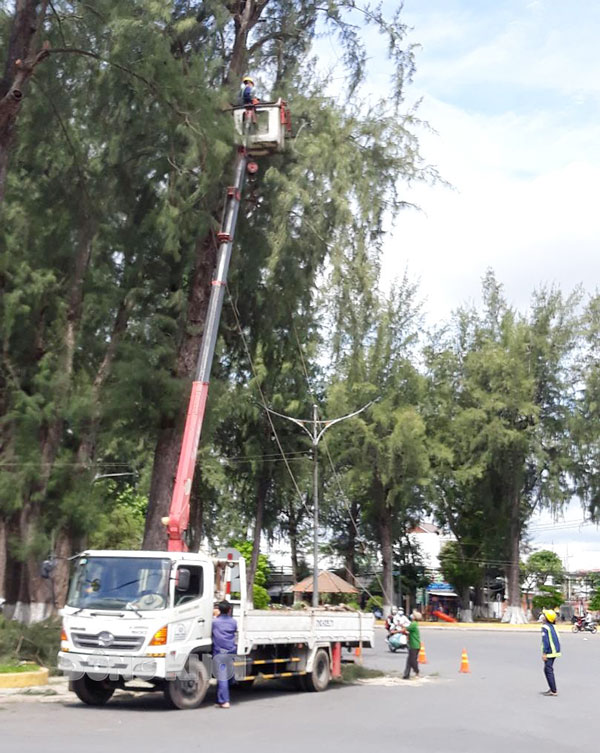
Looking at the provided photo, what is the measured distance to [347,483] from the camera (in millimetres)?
61000

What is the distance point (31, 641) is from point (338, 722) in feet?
27.9

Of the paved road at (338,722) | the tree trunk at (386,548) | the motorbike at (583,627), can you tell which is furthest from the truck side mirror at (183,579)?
the tree trunk at (386,548)

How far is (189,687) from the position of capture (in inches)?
584

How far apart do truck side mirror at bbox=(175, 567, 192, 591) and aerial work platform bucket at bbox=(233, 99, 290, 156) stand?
930cm

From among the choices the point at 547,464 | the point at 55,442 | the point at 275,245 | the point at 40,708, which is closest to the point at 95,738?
the point at 40,708

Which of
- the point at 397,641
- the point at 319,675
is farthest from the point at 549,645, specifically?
the point at 397,641

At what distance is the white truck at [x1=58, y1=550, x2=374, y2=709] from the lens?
46.5 feet

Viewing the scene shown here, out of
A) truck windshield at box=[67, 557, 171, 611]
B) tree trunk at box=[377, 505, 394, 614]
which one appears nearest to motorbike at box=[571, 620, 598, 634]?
tree trunk at box=[377, 505, 394, 614]

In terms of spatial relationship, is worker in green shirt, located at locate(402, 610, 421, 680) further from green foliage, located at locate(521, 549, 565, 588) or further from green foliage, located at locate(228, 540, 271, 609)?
green foliage, located at locate(521, 549, 565, 588)

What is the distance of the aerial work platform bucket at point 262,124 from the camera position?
2052cm

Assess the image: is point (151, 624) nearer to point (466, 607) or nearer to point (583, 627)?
point (583, 627)

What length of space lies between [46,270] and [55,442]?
13.5 ft

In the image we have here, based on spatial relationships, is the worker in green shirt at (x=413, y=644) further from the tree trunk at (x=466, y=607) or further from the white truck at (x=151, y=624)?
the tree trunk at (x=466, y=607)

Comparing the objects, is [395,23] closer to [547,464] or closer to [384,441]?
[384,441]
